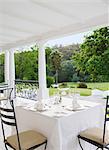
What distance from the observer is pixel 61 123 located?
2.12m

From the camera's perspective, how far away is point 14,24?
13.4 feet

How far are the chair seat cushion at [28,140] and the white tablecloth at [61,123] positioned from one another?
0.28ft

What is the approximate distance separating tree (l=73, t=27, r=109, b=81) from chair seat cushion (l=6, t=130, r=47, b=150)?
4526 mm

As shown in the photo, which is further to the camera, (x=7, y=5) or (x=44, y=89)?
(x=44, y=89)

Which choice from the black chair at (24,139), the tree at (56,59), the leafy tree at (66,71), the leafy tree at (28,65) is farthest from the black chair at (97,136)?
the leafy tree at (28,65)

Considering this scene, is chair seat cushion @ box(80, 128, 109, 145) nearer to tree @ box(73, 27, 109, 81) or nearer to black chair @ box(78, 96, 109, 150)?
black chair @ box(78, 96, 109, 150)

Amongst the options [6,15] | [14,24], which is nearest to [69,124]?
[6,15]

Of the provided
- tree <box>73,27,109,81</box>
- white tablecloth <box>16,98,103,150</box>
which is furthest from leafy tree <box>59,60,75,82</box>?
white tablecloth <box>16,98,103,150</box>

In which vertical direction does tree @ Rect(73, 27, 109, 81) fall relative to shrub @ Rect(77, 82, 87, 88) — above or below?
above

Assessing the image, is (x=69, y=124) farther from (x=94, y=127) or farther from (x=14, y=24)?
(x=14, y=24)

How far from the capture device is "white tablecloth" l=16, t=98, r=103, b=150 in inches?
82.7

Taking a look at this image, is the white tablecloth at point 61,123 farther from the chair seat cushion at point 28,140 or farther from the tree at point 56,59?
the tree at point 56,59

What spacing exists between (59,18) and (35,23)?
644mm

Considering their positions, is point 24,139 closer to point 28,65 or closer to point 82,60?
point 82,60
